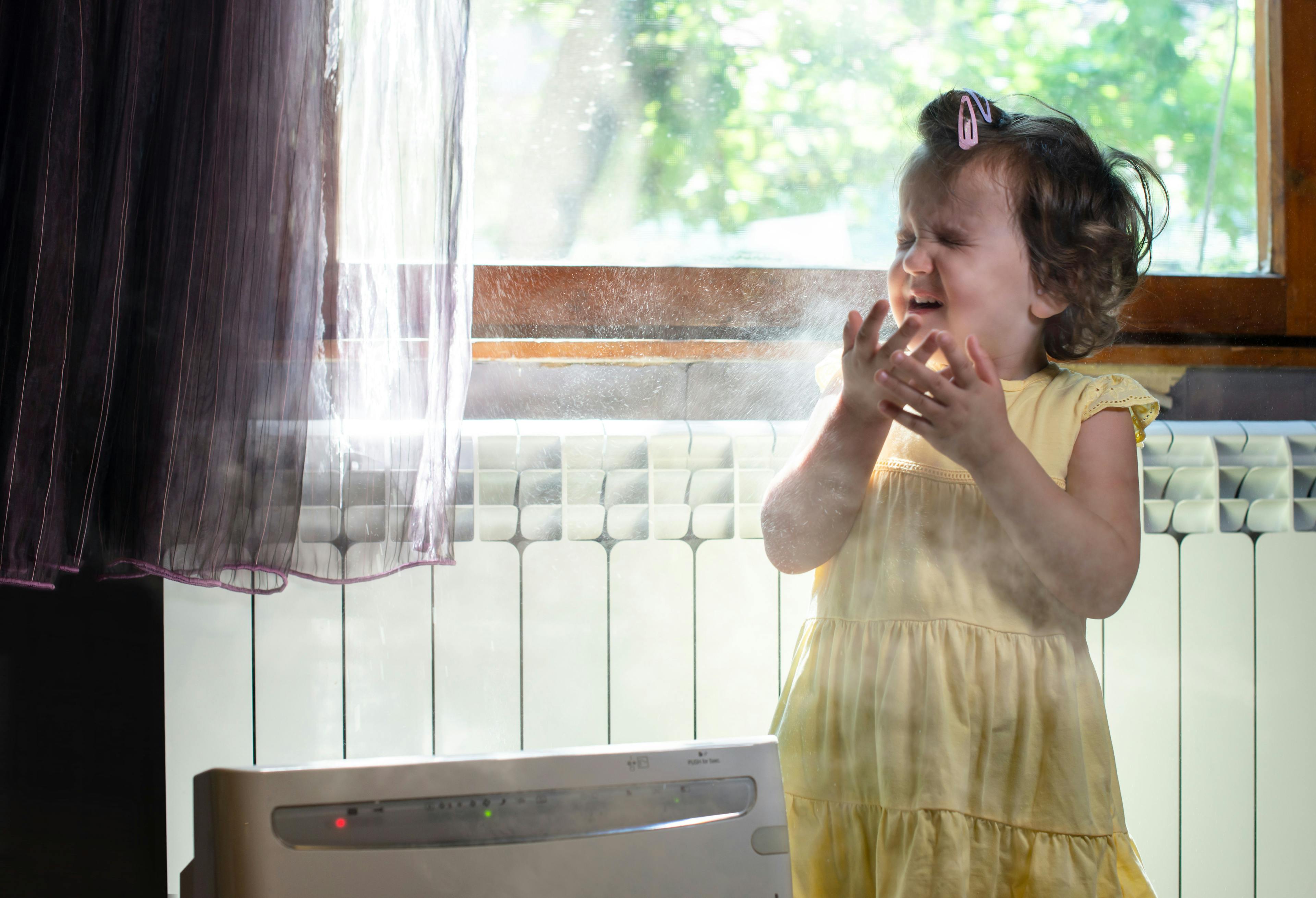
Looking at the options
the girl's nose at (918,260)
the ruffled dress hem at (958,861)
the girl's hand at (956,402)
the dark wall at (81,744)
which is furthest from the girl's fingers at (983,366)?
the dark wall at (81,744)

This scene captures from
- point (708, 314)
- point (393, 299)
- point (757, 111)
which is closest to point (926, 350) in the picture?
point (708, 314)

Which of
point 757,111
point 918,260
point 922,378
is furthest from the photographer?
point 757,111

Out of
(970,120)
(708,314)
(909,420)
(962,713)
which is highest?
(970,120)

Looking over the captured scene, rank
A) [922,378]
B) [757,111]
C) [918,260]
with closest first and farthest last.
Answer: [922,378] < [918,260] < [757,111]

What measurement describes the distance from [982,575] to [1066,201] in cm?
30

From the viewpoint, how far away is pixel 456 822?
21.0 inches

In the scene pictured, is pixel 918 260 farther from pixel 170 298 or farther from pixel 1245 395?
pixel 170 298

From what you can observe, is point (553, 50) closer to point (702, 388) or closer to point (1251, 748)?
point (702, 388)

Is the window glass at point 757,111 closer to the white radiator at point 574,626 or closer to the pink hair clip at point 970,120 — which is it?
the pink hair clip at point 970,120

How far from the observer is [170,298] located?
2.38 feet

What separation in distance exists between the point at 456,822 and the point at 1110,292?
2.20ft

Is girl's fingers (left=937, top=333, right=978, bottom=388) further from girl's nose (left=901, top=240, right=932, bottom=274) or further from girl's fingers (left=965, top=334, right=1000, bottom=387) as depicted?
girl's nose (left=901, top=240, right=932, bottom=274)

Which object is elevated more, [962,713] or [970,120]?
[970,120]

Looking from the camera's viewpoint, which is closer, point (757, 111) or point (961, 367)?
point (961, 367)
